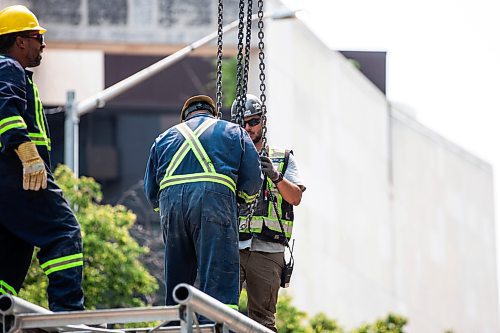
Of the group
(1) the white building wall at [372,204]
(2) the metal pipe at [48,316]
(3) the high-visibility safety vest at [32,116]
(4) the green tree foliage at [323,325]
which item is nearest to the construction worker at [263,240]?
(3) the high-visibility safety vest at [32,116]

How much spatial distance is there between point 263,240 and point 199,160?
5.74 feet

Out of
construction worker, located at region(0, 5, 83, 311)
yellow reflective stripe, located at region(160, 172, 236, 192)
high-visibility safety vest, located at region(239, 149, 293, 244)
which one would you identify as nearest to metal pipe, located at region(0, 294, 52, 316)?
construction worker, located at region(0, 5, 83, 311)

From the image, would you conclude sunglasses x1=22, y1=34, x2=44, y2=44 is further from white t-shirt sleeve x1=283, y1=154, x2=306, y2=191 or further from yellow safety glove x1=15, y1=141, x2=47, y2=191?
white t-shirt sleeve x1=283, y1=154, x2=306, y2=191

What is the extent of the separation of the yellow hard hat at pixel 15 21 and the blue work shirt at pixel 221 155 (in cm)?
117

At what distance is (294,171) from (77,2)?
24.1m

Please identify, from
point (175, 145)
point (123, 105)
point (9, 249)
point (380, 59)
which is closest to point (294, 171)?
point (175, 145)

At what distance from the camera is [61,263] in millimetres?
10023

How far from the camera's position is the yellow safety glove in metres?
9.79

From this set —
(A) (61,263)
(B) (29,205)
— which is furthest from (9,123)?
(A) (61,263)

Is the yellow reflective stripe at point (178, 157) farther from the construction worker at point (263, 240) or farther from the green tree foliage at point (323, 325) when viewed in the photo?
the green tree foliage at point (323, 325)

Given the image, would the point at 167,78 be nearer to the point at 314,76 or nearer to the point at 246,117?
the point at 314,76

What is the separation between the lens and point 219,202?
33.5ft

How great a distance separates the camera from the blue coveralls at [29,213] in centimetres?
986

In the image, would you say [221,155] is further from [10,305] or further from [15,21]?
[10,305]
